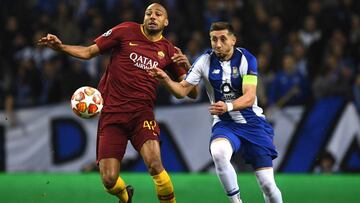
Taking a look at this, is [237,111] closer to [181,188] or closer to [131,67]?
[131,67]

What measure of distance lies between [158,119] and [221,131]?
214 inches

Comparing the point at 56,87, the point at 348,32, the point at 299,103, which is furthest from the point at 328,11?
the point at 56,87

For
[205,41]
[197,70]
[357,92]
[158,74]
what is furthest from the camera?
[205,41]

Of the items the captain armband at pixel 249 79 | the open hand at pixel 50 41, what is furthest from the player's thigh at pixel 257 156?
the open hand at pixel 50 41

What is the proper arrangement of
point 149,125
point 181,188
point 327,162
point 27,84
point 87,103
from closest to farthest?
point 87,103, point 149,125, point 181,188, point 327,162, point 27,84

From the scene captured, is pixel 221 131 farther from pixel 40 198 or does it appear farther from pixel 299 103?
pixel 299 103

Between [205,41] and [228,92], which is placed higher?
[228,92]

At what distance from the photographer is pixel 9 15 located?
15.9 meters

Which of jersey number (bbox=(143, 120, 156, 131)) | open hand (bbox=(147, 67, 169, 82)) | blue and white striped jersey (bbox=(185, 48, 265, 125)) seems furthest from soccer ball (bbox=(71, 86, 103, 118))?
blue and white striped jersey (bbox=(185, 48, 265, 125))

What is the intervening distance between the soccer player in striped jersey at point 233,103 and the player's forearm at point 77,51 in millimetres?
782

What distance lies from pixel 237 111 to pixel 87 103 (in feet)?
4.88

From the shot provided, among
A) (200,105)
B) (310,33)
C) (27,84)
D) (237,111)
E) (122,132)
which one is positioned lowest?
(200,105)

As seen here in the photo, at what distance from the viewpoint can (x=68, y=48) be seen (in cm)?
866

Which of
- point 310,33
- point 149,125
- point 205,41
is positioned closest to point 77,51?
point 149,125
